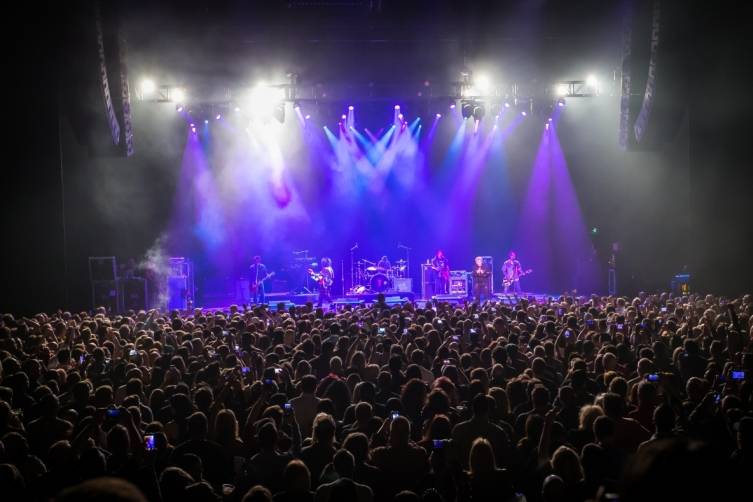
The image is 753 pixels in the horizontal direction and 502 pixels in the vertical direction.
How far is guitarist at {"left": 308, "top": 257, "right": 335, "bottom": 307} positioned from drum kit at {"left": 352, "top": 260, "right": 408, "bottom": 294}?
1118 mm

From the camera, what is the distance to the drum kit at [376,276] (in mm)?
26203

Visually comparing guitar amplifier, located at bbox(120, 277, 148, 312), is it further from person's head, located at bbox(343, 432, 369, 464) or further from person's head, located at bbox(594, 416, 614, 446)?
person's head, located at bbox(594, 416, 614, 446)

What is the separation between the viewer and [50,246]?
62.6 feet

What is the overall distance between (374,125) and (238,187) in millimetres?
6390

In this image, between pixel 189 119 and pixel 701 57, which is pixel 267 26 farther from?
pixel 701 57

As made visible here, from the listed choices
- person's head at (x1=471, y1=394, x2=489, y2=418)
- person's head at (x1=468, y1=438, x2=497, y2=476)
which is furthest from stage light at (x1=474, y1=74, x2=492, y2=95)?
person's head at (x1=468, y1=438, x2=497, y2=476)

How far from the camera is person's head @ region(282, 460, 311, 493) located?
4.29 meters

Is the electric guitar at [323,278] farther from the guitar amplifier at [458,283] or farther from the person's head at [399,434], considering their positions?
the person's head at [399,434]

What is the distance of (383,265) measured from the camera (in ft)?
88.3

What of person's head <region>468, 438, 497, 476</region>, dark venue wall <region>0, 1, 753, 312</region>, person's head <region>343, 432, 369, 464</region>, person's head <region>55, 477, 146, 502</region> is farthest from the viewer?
dark venue wall <region>0, 1, 753, 312</region>

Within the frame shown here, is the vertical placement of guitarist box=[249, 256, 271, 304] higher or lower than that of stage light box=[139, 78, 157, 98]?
lower

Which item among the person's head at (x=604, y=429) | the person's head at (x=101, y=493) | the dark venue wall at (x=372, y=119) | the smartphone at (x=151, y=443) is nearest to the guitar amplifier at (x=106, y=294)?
the dark venue wall at (x=372, y=119)

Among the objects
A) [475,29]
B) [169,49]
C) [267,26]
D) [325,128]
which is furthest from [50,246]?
[475,29]

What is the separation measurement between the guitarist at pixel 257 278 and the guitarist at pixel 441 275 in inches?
259
